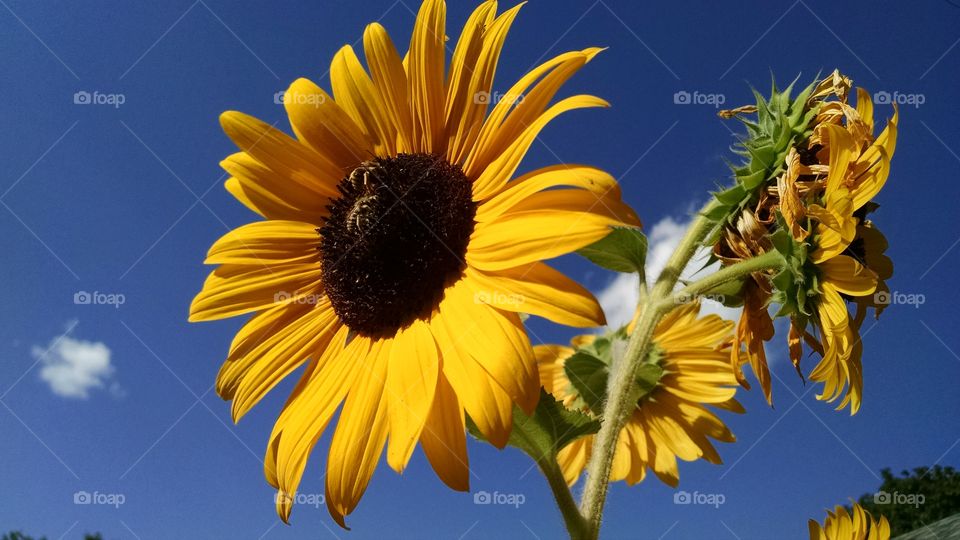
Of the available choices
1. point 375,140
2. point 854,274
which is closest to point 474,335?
point 375,140

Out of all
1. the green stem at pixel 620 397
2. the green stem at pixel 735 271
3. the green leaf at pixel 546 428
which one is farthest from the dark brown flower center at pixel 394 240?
the green stem at pixel 735 271

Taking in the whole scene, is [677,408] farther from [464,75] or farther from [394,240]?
[464,75]

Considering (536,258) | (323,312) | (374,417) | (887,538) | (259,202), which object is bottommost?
(887,538)

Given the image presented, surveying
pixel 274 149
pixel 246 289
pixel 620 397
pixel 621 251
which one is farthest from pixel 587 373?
pixel 274 149

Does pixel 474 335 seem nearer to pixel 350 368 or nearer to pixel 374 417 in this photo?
pixel 374 417

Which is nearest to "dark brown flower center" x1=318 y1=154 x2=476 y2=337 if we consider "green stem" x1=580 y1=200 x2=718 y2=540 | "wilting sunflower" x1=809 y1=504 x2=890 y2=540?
"green stem" x1=580 y1=200 x2=718 y2=540
